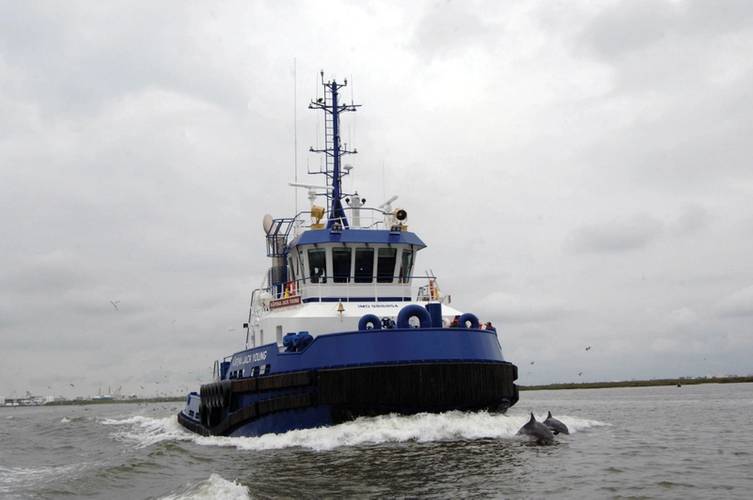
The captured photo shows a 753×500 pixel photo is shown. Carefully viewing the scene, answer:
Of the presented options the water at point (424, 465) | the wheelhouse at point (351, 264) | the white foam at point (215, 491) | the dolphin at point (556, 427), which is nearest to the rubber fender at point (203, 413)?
the water at point (424, 465)

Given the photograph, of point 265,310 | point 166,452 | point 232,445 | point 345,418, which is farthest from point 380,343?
point 265,310

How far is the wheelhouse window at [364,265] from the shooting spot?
18609 mm

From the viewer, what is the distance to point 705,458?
11914 mm

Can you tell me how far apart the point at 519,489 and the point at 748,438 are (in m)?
8.09

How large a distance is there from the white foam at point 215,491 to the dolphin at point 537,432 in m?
5.93

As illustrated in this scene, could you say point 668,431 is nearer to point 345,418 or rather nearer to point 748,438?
point 748,438

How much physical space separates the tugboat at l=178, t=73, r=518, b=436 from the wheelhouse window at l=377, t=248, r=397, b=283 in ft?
Result: 0.08

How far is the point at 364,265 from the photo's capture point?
18.7 meters

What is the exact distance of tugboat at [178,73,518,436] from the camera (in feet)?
46.9

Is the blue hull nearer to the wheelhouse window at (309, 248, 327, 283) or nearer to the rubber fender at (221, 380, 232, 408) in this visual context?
the rubber fender at (221, 380, 232, 408)

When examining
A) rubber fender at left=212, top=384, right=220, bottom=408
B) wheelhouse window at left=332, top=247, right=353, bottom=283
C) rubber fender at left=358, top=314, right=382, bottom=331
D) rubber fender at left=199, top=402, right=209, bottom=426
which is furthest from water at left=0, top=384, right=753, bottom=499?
wheelhouse window at left=332, top=247, right=353, bottom=283

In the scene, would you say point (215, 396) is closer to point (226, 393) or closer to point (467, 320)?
point (226, 393)

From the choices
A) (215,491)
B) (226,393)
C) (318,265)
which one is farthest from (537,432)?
(226,393)

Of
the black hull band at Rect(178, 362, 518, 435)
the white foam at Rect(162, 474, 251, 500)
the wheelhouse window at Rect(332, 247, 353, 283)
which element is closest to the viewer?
the white foam at Rect(162, 474, 251, 500)
